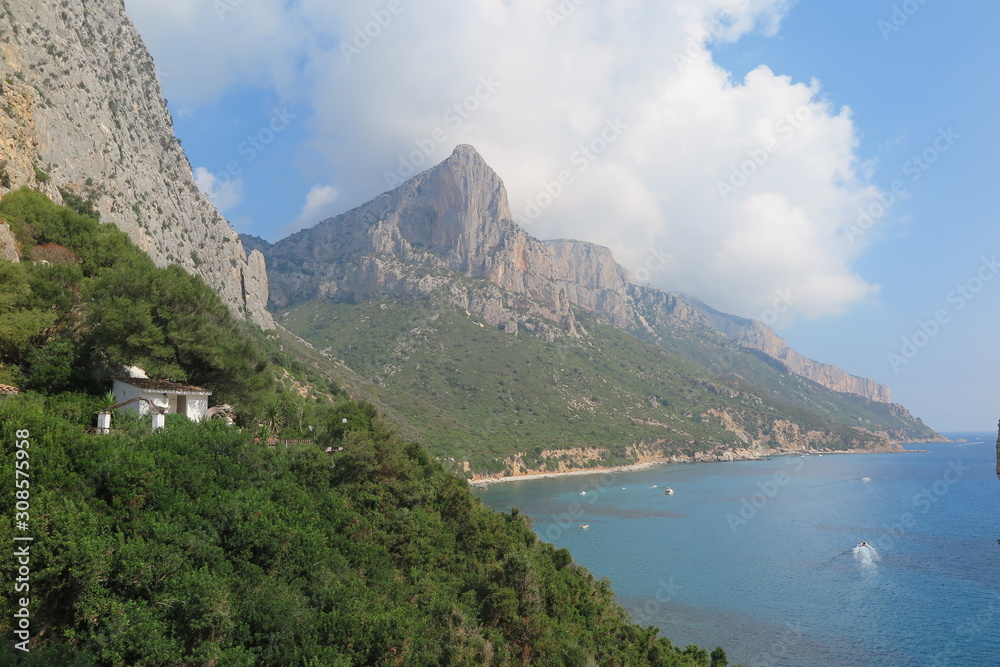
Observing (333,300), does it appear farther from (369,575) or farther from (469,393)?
(369,575)

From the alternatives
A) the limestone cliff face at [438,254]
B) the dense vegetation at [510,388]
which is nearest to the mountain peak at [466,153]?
the limestone cliff face at [438,254]

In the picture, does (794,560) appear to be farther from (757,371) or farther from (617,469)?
(757,371)

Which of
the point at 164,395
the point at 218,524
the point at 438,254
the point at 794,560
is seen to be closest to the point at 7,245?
the point at 164,395

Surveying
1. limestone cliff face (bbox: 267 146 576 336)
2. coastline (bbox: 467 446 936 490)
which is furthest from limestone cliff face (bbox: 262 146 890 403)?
coastline (bbox: 467 446 936 490)

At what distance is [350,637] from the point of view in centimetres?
1088

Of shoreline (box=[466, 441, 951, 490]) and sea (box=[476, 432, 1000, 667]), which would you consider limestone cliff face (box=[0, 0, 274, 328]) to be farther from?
sea (box=[476, 432, 1000, 667])

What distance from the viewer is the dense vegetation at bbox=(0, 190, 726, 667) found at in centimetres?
925

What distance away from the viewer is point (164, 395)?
51.3ft

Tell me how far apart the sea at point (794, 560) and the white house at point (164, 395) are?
Result: 2472cm

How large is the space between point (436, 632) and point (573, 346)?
10874cm

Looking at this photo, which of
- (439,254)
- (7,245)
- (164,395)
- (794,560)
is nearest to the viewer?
(164,395)

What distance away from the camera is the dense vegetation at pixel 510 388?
3246 inches

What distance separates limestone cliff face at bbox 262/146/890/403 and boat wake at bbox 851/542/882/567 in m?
75.1

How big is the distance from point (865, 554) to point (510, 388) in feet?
199
